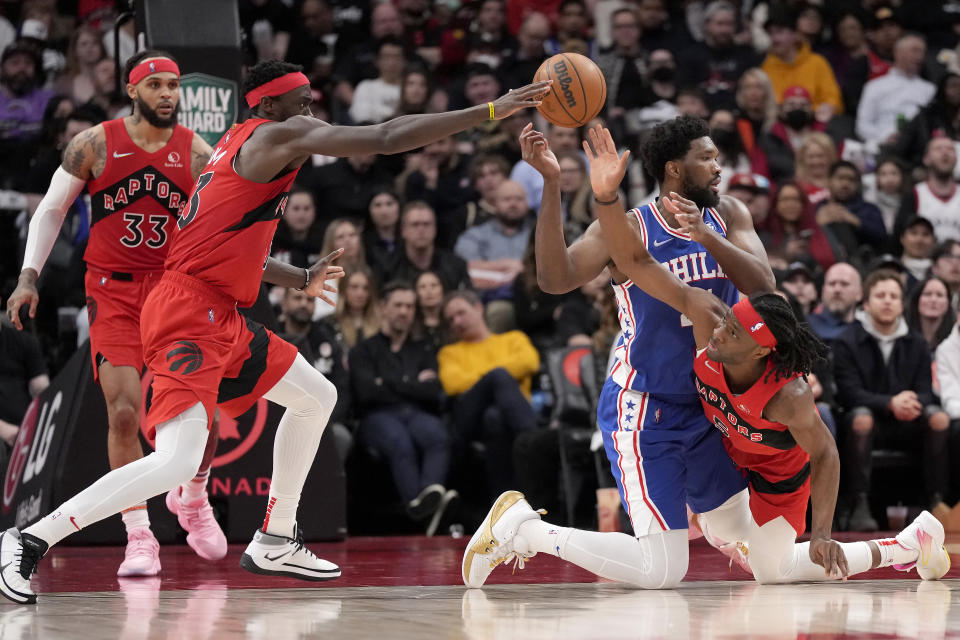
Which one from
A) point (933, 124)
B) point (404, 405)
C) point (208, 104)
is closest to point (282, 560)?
point (208, 104)

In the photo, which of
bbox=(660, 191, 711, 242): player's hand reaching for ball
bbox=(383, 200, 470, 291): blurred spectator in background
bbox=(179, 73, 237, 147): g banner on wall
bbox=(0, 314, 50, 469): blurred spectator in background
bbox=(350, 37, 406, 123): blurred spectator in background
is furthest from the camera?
bbox=(350, 37, 406, 123): blurred spectator in background

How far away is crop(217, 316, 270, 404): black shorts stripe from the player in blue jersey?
1049 mm

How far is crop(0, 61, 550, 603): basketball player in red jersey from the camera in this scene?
472 cm

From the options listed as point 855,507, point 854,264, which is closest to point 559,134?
point 854,264

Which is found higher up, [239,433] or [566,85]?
[566,85]

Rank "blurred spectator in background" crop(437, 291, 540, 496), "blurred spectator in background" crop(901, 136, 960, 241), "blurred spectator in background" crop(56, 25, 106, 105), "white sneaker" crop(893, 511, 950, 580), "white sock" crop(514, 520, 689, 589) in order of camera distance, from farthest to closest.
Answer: "blurred spectator in background" crop(56, 25, 106, 105) < "blurred spectator in background" crop(901, 136, 960, 241) < "blurred spectator in background" crop(437, 291, 540, 496) < "white sneaker" crop(893, 511, 950, 580) < "white sock" crop(514, 520, 689, 589)

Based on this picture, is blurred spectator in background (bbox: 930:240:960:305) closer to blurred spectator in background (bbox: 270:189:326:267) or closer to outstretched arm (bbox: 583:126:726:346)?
blurred spectator in background (bbox: 270:189:326:267)

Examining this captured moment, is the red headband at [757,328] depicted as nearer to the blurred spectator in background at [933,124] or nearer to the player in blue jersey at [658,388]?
the player in blue jersey at [658,388]

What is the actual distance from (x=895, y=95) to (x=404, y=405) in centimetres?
619

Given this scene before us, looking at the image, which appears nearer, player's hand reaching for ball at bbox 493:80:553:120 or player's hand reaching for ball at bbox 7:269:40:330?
player's hand reaching for ball at bbox 493:80:553:120

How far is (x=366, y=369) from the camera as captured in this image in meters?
8.84

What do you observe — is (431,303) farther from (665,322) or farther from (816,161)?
(665,322)

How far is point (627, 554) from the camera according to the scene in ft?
16.3

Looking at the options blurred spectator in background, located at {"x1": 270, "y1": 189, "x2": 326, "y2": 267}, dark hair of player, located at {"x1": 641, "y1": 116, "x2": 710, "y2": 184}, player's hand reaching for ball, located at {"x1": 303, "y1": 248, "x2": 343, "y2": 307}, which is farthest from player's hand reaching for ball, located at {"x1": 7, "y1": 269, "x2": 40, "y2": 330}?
blurred spectator in background, located at {"x1": 270, "y1": 189, "x2": 326, "y2": 267}
